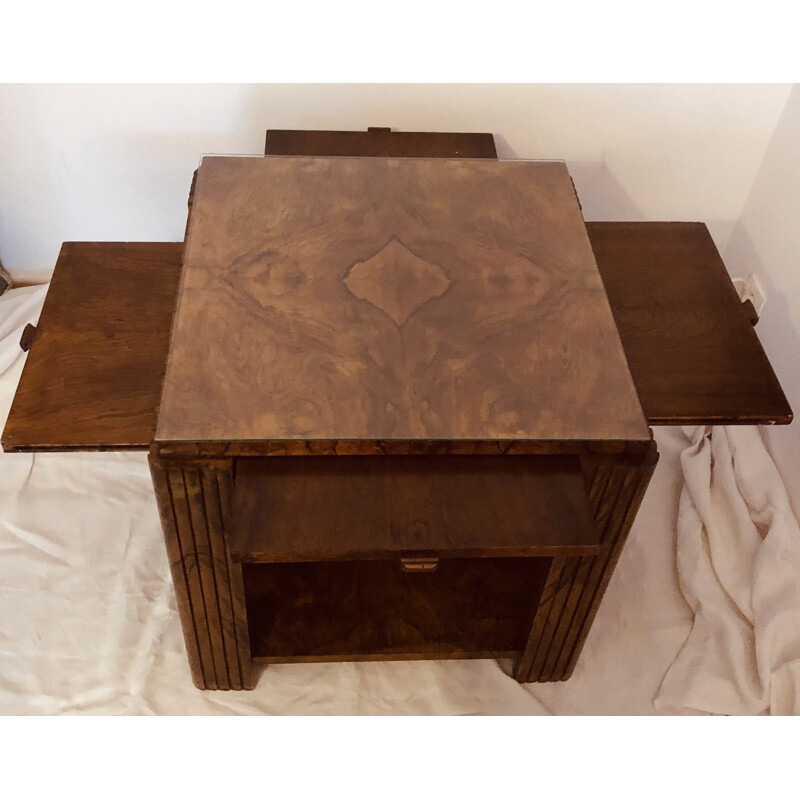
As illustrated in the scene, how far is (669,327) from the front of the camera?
1.31m

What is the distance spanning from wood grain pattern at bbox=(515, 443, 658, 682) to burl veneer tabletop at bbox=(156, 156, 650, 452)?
7 centimetres

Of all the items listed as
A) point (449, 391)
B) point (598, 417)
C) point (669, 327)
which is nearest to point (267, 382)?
point (449, 391)

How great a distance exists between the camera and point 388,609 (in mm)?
1343

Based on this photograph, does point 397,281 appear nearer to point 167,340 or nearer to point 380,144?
point 167,340

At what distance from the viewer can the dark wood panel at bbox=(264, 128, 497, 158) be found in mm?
1520

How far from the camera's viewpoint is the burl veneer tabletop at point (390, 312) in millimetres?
968

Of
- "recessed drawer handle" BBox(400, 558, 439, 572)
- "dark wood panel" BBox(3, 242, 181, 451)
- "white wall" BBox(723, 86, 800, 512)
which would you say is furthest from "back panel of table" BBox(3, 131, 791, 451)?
"recessed drawer handle" BBox(400, 558, 439, 572)

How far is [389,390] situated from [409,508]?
14 centimetres

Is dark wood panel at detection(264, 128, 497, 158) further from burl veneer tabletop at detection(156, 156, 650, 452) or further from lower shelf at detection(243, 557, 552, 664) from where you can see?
lower shelf at detection(243, 557, 552, 664)

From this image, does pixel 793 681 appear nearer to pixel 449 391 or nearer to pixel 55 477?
pixel 449 391

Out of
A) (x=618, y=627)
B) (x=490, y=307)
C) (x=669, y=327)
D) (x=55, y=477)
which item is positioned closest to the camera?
(x=490, y=307)

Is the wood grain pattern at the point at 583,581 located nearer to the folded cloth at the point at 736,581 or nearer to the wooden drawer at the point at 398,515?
the wooden drawer at the point at 398,515

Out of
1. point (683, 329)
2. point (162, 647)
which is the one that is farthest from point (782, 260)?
point (162, 647)

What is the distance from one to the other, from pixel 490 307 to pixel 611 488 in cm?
26
